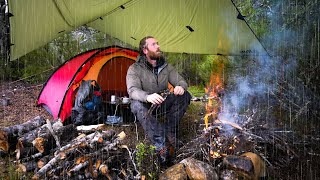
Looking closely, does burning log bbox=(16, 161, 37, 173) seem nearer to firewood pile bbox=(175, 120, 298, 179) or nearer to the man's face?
firewood pile bbox=(175, 120, 298, 179)

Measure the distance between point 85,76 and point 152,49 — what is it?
1.81 meters

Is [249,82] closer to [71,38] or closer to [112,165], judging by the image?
[112,165]

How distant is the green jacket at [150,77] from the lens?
4.06 meters

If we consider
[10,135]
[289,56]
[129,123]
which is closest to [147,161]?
[10,135]

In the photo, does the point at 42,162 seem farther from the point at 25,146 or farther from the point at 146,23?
the point at 146,23

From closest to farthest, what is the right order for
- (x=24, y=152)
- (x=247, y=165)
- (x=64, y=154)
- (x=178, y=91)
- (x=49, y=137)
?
(x=247, y=165) < (x=64, y=154) < (x=24, y=152) < (x=49, y=137) < (x=178, y=91)

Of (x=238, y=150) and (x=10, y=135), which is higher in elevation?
(x=10, y=135)

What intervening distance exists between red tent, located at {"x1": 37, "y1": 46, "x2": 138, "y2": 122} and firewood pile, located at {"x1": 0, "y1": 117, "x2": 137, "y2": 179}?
141 centimetres

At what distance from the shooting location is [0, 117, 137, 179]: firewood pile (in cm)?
303

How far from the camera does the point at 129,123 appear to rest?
17.4 ft

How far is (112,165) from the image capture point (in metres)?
3.19

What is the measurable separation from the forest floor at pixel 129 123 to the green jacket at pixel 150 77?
0.74 meters

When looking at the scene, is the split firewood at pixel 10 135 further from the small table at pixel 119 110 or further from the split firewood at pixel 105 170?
the small table at pixel 119 110

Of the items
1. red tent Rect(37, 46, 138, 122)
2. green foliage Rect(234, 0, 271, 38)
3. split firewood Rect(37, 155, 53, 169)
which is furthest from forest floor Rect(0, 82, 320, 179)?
green foliage Rect(234, 0, 271, 38)
